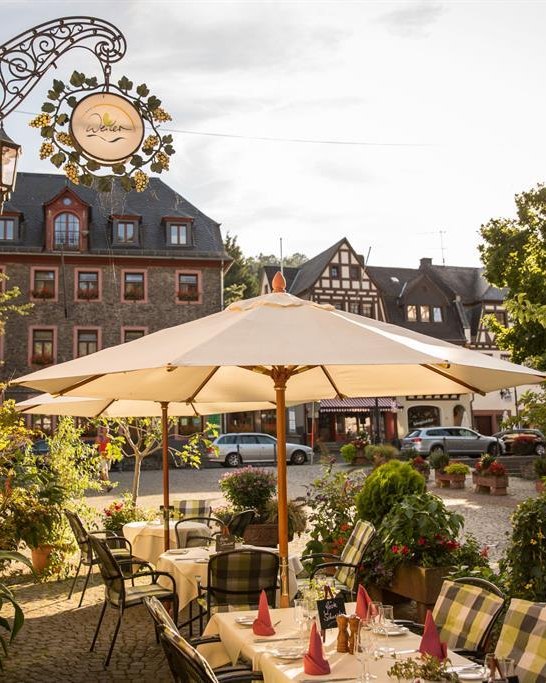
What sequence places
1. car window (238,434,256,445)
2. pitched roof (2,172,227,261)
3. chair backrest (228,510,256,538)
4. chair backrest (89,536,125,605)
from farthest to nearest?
pitched roof (2,172,227,261)
car window (238,434,256,445)
chair backrest (228,510,256,538)
chair backrest (89,536,125,605)

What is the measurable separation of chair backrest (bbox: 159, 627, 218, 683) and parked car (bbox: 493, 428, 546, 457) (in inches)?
1114

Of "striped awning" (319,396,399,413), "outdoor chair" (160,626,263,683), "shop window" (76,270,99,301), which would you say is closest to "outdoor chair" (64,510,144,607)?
"outdoor chair" (160,626,263,683)

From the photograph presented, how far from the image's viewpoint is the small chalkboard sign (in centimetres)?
393

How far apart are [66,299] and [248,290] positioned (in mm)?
22359

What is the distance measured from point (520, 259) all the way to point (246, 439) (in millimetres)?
13863

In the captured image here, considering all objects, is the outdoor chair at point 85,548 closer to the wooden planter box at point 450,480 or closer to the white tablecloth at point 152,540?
the white tablecloth at point 152,540

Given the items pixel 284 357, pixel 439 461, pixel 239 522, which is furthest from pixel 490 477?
pixel 284 357

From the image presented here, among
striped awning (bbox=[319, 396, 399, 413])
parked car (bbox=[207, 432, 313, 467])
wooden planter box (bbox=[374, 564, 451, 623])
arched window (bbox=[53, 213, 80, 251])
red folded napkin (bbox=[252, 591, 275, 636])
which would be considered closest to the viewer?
red folded napkin (bbox=[252, 591, 275, 636])

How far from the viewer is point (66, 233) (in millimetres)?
34938

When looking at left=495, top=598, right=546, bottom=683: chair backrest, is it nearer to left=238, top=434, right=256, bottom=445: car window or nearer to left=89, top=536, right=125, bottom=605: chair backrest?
left=89, top=536, right=125, bottom=605: chair backrest

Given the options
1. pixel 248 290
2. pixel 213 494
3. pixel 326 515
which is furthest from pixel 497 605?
pixel 248 290

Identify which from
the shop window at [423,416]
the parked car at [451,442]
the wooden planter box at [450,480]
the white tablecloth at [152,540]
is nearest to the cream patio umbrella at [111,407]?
the white tablecloth at [152,540]

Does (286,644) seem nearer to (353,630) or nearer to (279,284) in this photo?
(353,630)

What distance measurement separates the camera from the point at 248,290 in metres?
55.8
